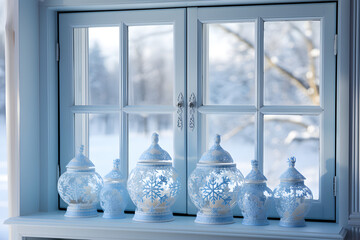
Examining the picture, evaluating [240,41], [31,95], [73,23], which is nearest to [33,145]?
[31,95]

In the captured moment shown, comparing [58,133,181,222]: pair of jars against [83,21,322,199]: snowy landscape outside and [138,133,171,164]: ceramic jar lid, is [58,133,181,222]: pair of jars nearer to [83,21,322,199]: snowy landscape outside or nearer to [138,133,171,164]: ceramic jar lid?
[138,133,171,164]: ceramic jar lid

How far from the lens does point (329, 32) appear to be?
7.80 feet

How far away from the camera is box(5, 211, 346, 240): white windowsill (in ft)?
7.08

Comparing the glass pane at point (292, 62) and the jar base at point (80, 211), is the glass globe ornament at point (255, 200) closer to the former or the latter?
the glass pane at point (292, 62)

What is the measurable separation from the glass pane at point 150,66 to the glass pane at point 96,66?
94 mm

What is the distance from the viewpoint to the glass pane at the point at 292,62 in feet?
8.29

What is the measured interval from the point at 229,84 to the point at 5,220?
1.23 meters

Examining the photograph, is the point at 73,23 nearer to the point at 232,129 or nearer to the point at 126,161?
the point at 126,161

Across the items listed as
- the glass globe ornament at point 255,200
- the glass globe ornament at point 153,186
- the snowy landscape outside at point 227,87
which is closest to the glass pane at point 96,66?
the snowy landscape outside at point 227,87

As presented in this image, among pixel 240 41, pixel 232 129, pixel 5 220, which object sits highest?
pixel 240 41

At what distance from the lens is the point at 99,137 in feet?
8.86

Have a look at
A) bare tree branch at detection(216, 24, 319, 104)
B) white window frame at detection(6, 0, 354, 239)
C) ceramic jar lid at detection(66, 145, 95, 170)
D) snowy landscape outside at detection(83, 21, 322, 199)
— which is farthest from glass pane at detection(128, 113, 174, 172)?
bare tree branch at detection(216, 24, 319, 104)

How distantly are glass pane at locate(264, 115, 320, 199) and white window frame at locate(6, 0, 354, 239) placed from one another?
0.61ft

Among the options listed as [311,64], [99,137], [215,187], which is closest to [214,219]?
[215,187]
